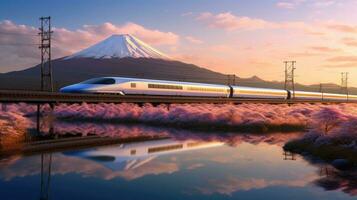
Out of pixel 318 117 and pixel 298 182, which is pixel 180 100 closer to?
pixel 318 117

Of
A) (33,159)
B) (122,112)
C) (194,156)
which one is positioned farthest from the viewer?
(122,112)

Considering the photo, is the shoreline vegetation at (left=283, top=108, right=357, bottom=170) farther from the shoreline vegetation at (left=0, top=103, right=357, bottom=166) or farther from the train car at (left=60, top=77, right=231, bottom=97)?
the train car at (left=60, top=77, right=231, bottom=97)

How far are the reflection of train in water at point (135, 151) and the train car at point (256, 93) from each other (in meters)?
61.9

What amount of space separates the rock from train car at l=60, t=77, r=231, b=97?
4112 centimetres

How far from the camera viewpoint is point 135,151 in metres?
24.8

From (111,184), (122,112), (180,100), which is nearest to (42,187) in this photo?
(111,184)

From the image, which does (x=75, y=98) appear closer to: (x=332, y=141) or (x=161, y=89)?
(x=161, y=89)

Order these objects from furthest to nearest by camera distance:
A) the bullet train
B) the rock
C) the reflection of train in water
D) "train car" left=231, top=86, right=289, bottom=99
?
"train car" left=231, top=86, right=289, bottom=99 → the bullet train → the reflection of train in water → the rock

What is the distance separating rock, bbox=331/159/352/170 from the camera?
19.6m

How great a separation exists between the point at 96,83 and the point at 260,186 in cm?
4565

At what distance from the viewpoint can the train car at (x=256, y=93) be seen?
91.3 meters

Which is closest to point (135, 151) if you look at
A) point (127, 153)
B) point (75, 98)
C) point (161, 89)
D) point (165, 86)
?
point (127, 153)

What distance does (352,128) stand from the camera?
2406cm

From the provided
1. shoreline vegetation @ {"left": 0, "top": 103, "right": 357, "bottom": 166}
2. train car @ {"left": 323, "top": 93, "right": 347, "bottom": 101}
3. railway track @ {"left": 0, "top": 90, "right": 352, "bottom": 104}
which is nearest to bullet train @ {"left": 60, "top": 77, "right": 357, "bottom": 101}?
shoreline vegetation @ {"left": 0, "top": 103, "right": 357, "bottom": 166}
